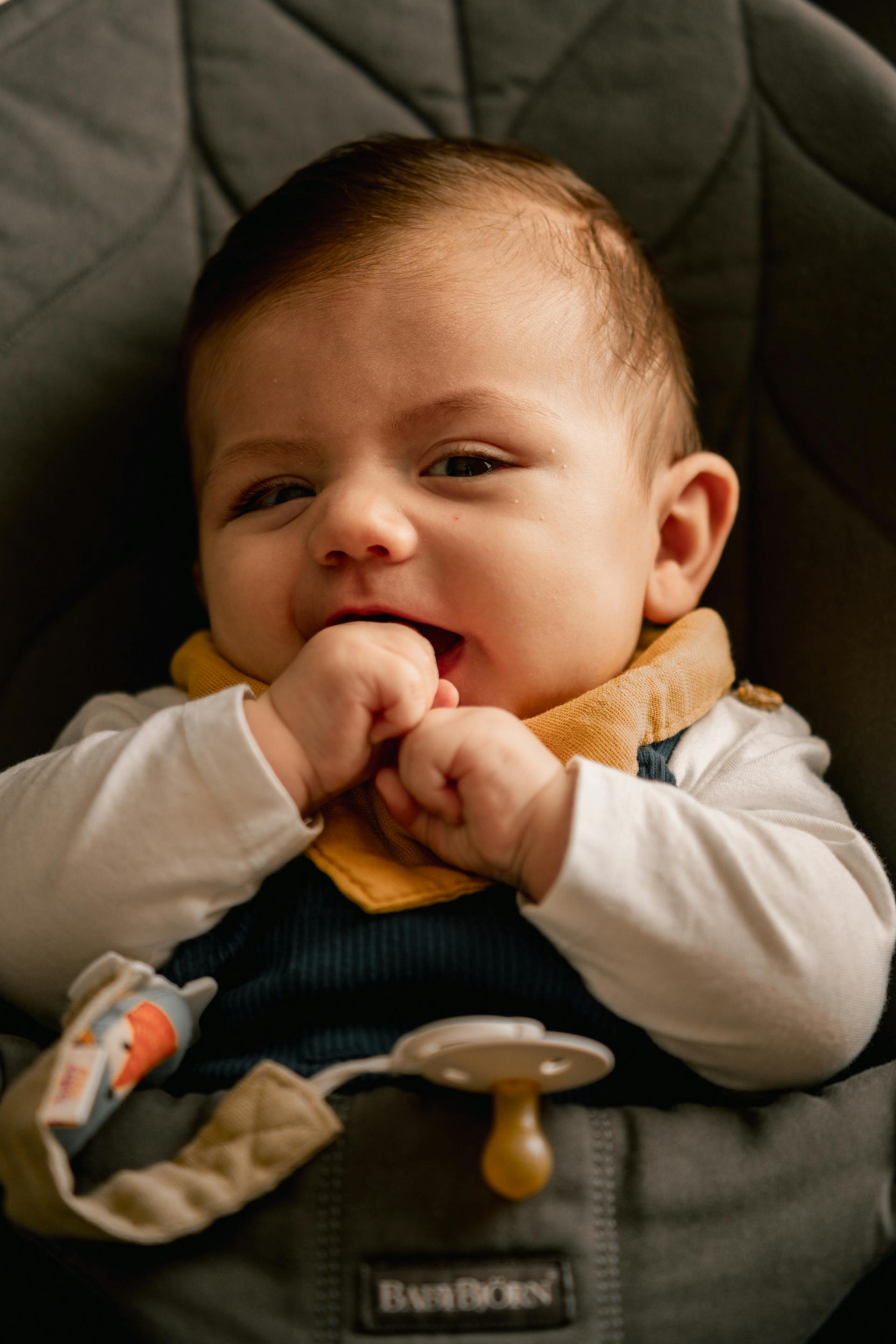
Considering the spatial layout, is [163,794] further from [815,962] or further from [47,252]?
[47,252]

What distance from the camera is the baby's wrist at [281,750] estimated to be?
2.45 ft

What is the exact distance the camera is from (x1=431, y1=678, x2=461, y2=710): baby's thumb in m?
0.78

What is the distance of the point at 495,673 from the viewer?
2.73 ft

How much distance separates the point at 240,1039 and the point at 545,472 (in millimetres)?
476

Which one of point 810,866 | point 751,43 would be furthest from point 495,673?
point 751,43

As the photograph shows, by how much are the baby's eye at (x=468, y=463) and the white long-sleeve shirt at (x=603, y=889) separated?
23 centimetres

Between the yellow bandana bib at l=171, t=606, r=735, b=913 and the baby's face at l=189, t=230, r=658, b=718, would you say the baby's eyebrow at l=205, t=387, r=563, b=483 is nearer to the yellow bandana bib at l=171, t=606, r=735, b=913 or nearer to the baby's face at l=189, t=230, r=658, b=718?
the baby's face at l=189, t=230, r=658, b=718

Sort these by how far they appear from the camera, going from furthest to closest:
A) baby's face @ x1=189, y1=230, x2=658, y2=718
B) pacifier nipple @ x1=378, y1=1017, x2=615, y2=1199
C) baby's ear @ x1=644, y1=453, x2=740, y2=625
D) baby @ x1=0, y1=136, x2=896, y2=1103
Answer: baby's ear @ x1=644, y1=453, x2=740, y2=625
baby's face @ x1=189, y1=230, x2=658, y2=718
baby @ x1=0, y1=136, x2=896, y2=1103
pacifier nipple @ x1=378, y1=1017, x2=615, y2=1199

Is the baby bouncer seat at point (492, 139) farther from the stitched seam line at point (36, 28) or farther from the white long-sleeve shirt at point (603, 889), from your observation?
the white long-sleeve shirt at point (603, 889)

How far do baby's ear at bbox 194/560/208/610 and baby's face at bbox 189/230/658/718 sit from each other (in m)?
0.16

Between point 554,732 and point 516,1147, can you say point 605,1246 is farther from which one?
point 554,732

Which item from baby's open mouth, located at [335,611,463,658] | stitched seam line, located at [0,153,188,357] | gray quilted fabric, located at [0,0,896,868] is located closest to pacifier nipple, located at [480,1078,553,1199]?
baby's open mouth, located at [335,611,463,658]

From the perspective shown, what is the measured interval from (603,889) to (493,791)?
9 cm

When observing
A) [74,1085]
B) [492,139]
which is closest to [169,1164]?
[74,1085]
